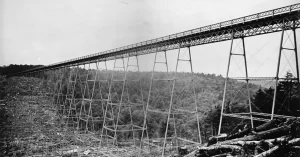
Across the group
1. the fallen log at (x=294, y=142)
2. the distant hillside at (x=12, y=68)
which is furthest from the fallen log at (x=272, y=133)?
the distant hillside at (x=12, y=68)

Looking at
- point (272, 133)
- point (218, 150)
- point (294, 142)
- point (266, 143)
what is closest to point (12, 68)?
point (218, 150)

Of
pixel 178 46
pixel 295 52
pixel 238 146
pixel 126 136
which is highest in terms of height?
pixel 178 46

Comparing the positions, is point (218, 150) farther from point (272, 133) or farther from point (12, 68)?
point (12, 68)

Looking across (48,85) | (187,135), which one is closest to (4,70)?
(48,85)

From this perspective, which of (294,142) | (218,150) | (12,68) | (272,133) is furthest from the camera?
(12,68)

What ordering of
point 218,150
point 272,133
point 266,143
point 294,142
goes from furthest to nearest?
point 218,150, point 272,133, point 266,143, point 294,142

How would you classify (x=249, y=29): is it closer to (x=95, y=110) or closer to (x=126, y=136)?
(x=126, y=136)

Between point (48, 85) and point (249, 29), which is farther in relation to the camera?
point (48, 85)

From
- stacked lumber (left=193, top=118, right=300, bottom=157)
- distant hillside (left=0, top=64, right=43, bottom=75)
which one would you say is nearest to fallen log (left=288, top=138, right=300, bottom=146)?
stacked lumber (left=193, top=118, right=300, bottom=157)
